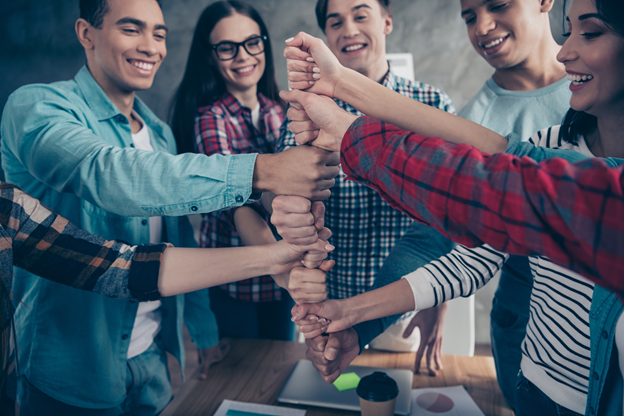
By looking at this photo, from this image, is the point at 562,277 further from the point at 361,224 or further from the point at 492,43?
the point at 492,43

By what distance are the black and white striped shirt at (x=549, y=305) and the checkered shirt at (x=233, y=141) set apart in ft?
2.24

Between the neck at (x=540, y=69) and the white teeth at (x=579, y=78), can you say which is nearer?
the white teeth at (x=579, y=78)

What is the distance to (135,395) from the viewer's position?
120cm

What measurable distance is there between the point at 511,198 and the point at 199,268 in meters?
0.67

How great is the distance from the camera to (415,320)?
128 centimetres

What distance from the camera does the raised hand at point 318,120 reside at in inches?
35.4

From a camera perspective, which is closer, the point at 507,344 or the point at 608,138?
the point at 608,138

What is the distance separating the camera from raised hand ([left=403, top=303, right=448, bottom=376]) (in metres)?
1.09


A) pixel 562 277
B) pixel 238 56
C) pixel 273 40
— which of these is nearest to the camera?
pixel 562 277

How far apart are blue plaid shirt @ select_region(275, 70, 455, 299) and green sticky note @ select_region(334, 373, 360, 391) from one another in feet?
1.58

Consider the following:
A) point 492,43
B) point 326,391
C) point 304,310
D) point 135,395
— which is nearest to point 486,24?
point 492,43

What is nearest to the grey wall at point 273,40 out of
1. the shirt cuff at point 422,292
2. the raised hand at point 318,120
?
the raised hand at point 318,120

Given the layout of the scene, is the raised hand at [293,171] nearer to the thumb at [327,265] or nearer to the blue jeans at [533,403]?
the thumb at [327,265]

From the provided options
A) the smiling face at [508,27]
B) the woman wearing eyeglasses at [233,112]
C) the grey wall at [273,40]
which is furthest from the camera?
the grey wall at [273,40]
